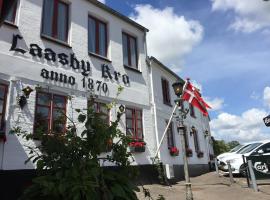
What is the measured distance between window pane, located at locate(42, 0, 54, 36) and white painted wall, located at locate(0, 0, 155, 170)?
315mm

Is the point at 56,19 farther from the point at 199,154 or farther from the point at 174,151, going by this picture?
the point at 199,154

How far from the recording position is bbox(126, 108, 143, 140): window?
12180mm

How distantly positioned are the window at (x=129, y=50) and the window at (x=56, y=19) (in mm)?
3170

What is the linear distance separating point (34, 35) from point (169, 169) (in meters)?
7.61

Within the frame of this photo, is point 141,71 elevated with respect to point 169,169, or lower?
elevated

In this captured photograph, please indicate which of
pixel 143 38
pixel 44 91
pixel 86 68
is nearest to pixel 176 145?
pixel 143 38

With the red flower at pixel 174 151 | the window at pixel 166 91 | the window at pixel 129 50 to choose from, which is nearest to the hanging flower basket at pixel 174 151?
the red flower at pixel 174 151

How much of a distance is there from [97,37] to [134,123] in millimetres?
3820

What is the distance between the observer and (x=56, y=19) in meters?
10.6

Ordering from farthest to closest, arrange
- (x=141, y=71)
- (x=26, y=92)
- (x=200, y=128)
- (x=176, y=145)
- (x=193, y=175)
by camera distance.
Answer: (x=200, y=128)
(x=193, y=175)
(x=176, y=145)
(x=141, y=71)
(x=26, y=92)

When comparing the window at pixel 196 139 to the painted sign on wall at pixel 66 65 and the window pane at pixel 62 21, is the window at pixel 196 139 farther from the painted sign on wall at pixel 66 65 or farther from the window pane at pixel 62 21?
the window pane at pixel 62 21

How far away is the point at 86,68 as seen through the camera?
10914mm

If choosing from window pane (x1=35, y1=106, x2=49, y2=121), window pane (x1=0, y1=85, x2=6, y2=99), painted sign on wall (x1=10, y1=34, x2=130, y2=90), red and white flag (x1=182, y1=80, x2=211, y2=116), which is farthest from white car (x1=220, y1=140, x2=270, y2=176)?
window pane (x1=0, y1=85, x2=6, y2=99)

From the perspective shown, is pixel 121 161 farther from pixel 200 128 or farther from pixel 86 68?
pixel 200 128
